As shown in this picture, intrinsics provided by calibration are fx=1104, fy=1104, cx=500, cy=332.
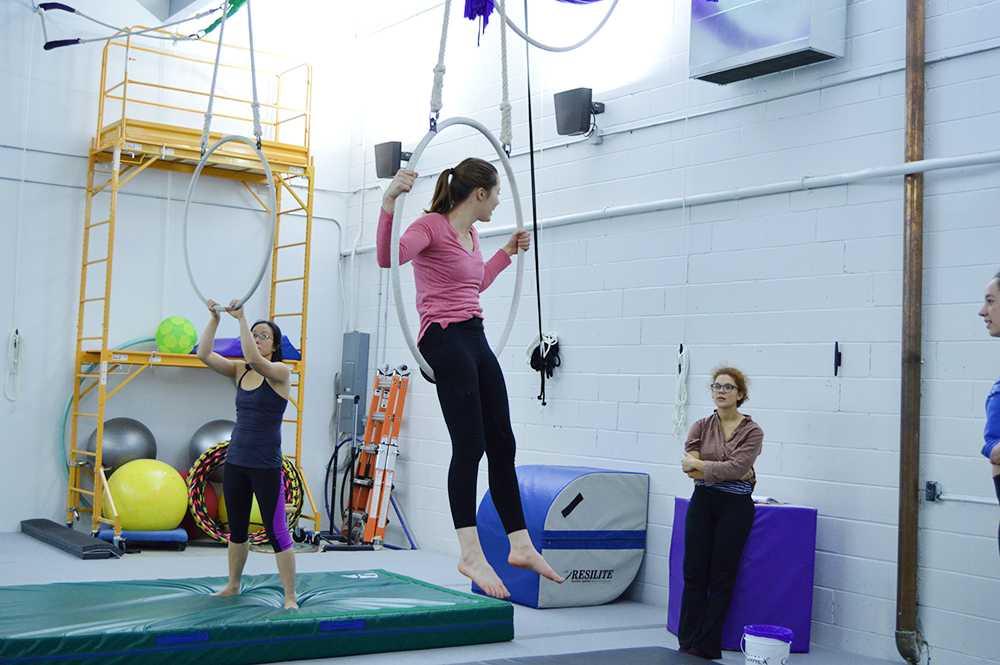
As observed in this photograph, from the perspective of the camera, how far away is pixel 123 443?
8.04m

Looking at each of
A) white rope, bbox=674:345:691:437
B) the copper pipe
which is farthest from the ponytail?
white rope, bbox=674:345:691:437

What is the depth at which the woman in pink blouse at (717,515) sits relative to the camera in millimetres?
5223

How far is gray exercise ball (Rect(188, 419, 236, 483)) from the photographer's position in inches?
328

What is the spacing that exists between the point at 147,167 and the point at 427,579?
156 inches

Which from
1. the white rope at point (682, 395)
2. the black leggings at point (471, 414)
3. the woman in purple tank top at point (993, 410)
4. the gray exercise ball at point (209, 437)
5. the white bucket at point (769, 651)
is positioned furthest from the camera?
the gray exercise ball at point (209, 437)

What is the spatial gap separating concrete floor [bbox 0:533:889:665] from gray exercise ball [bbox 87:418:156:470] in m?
0.77

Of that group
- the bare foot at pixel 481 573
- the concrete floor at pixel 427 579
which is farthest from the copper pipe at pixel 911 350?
the bare foot at pixel 481 573

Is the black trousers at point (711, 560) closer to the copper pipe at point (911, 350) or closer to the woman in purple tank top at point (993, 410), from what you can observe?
the copper pipe at point (911, 350)

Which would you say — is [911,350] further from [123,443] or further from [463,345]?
[123,443]

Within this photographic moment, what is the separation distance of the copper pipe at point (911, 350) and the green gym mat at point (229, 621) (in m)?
1.87

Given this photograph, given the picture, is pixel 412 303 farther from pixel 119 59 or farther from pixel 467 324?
pixel 467 324

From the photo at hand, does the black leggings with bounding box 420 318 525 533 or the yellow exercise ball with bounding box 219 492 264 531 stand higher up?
the black leggings with bounding box 420 318 525 533

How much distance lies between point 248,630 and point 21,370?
4317 mm

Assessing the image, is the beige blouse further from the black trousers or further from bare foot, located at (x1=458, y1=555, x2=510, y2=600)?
bare foot, located at (x1=458, y1=555, x2=510, y2=600)
